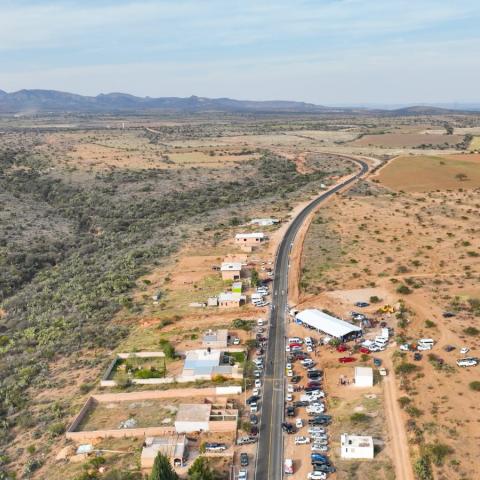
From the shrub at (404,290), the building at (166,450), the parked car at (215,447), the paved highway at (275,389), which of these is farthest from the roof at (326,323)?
the building at (166,450)

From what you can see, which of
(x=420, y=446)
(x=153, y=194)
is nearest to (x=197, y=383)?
(x=420, y=446)

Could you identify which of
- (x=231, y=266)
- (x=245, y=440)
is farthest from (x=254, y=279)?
(x=245, y=440)

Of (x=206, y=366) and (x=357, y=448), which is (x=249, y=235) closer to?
(x=206, y=366)

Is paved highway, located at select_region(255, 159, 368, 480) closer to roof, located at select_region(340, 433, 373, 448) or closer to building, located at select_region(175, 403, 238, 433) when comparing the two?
building, located at select_region(175, 403, 238, 433)

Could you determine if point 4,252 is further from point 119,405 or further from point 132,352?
point 119,405

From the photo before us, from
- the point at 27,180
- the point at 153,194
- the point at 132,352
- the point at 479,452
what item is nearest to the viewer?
the point at 479,452

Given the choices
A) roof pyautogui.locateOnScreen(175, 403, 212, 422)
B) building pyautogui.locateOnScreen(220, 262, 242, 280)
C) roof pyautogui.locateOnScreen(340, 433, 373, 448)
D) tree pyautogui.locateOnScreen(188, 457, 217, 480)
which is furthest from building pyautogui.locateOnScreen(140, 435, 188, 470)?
building pyautogui.locateOnScreen(220, 262, 242, 280)

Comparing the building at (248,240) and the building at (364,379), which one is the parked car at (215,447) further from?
the building at (248,240)
